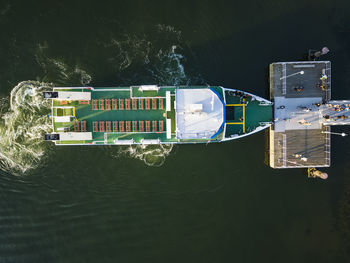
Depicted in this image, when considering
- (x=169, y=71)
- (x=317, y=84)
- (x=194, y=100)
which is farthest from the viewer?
(x=169, y=71)

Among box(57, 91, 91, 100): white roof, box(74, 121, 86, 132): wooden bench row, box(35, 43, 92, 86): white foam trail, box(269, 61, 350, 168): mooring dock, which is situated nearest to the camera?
box(57, 91, 91, 100): white roof

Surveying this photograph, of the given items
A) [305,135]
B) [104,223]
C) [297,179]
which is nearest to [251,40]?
[305,135]

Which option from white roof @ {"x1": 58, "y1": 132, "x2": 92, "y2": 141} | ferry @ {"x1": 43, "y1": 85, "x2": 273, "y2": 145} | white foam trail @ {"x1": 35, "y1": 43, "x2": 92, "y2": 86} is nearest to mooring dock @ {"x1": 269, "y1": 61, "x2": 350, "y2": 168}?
ferry @ {"x1": 43, "y1": 85, "x2": 273, "y2": 145}

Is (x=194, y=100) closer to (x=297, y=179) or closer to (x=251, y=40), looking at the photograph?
(x=251, y=40)

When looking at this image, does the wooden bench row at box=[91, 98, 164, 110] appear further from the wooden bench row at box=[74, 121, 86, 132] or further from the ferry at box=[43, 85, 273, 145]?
the wooden bench row at box=[74, 121, 86, 132]

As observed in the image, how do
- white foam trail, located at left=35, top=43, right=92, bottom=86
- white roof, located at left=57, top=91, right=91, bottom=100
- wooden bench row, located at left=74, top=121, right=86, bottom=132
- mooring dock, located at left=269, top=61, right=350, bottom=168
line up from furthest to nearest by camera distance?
white foam trail, located at left=35, top=43, right=92, bottom=86, mooring dock, located at left=269, top=61, right=350, bottom=168, wooden bench row, located at left=74, top=121, right=86, bottom=132, white roof, located at left=57, top=91, right=91, bottom=100

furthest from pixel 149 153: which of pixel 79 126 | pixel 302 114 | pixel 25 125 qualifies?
pixel 302 114

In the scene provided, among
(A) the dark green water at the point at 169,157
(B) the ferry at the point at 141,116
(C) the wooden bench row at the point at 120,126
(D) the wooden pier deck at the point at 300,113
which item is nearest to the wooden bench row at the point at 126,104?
(B) the ferry at the point at 141,116
